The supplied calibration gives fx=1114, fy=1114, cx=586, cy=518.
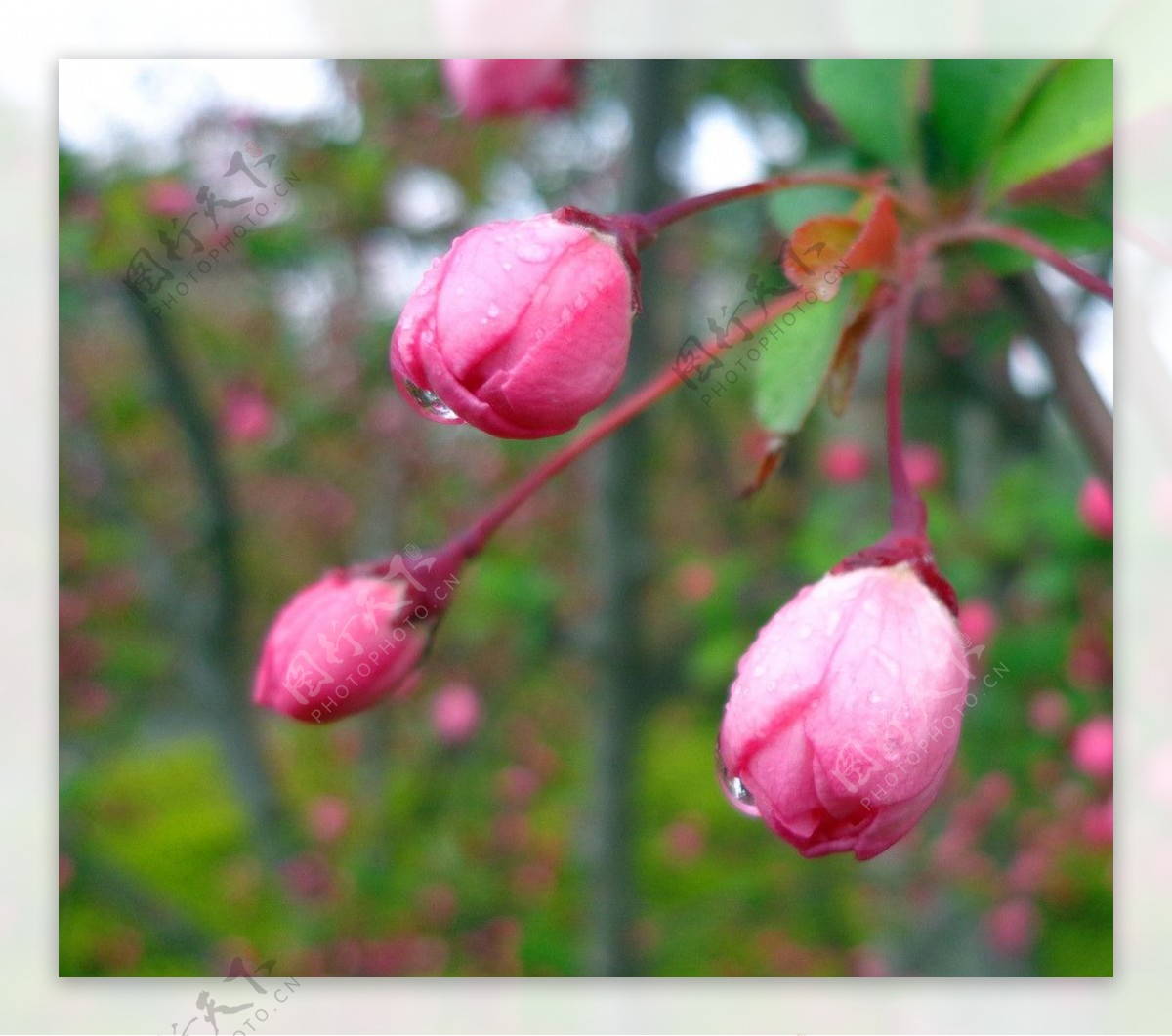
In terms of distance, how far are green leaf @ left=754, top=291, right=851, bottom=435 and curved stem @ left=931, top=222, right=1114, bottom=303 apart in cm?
11

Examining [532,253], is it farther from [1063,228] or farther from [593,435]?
[1063,228]

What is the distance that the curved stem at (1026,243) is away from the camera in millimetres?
544

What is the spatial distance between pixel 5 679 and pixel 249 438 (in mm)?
951

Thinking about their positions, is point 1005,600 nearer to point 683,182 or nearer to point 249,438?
point 683,182

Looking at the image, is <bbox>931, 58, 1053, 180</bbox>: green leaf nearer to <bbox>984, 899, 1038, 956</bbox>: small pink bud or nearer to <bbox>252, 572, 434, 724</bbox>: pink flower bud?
<bbox>252, 572, 434, 724</bbox>: pink flower bud

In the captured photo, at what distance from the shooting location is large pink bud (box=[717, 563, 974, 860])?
1.56 feet

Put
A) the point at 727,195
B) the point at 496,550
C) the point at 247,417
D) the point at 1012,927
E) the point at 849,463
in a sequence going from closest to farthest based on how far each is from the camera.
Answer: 1. the point at 727,195
2. the point at 849,463
3. the point at 1012,927
4. the point at 496,550
5. the point at 247,417

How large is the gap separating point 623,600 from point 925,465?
56cm

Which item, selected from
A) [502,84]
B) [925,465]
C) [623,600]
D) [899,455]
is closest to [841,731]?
[899,455]

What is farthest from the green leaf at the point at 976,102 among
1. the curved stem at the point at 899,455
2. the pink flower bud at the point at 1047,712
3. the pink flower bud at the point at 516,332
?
the pink flower bud at the point at 1047,712

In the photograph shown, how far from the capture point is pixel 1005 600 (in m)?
1.73

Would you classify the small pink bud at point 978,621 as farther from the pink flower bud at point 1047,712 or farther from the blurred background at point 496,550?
the pink flower bud at point 1047,712

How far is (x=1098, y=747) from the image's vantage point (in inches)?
59.4

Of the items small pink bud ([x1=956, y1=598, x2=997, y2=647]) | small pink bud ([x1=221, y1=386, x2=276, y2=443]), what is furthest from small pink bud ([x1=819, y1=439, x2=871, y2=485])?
small pink bud ([x1=221, y1=386, x2=276, y2=443])
